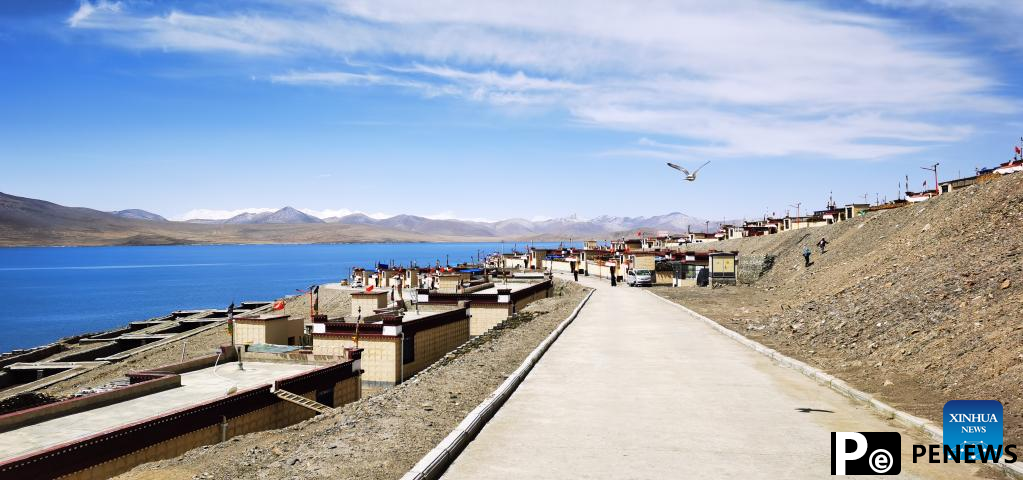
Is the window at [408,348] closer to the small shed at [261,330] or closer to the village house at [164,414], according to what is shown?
the village house at [164,414]

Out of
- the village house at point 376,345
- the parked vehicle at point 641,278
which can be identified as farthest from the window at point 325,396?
the parked vehicle at point 641,278

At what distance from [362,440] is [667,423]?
16.6 feet

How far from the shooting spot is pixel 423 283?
251 feet

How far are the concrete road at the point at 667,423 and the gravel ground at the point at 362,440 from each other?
0.89 meters

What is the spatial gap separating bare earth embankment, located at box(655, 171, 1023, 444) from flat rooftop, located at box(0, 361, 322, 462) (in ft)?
53.0

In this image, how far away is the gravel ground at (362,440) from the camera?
9.08 metres

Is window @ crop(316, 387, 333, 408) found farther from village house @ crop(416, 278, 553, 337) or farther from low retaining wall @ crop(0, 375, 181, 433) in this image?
village house @ crop(416, 278, 553, 337)

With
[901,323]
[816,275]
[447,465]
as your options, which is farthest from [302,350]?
[816,275]

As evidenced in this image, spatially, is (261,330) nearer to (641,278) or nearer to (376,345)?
(376,345)

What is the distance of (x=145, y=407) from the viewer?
55.6ft

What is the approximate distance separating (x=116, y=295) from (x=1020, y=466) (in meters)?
155

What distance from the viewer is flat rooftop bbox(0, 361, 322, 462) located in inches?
563

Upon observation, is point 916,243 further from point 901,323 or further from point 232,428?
point 232,428

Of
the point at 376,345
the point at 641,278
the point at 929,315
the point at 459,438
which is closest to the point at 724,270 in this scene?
the point at 641,278
